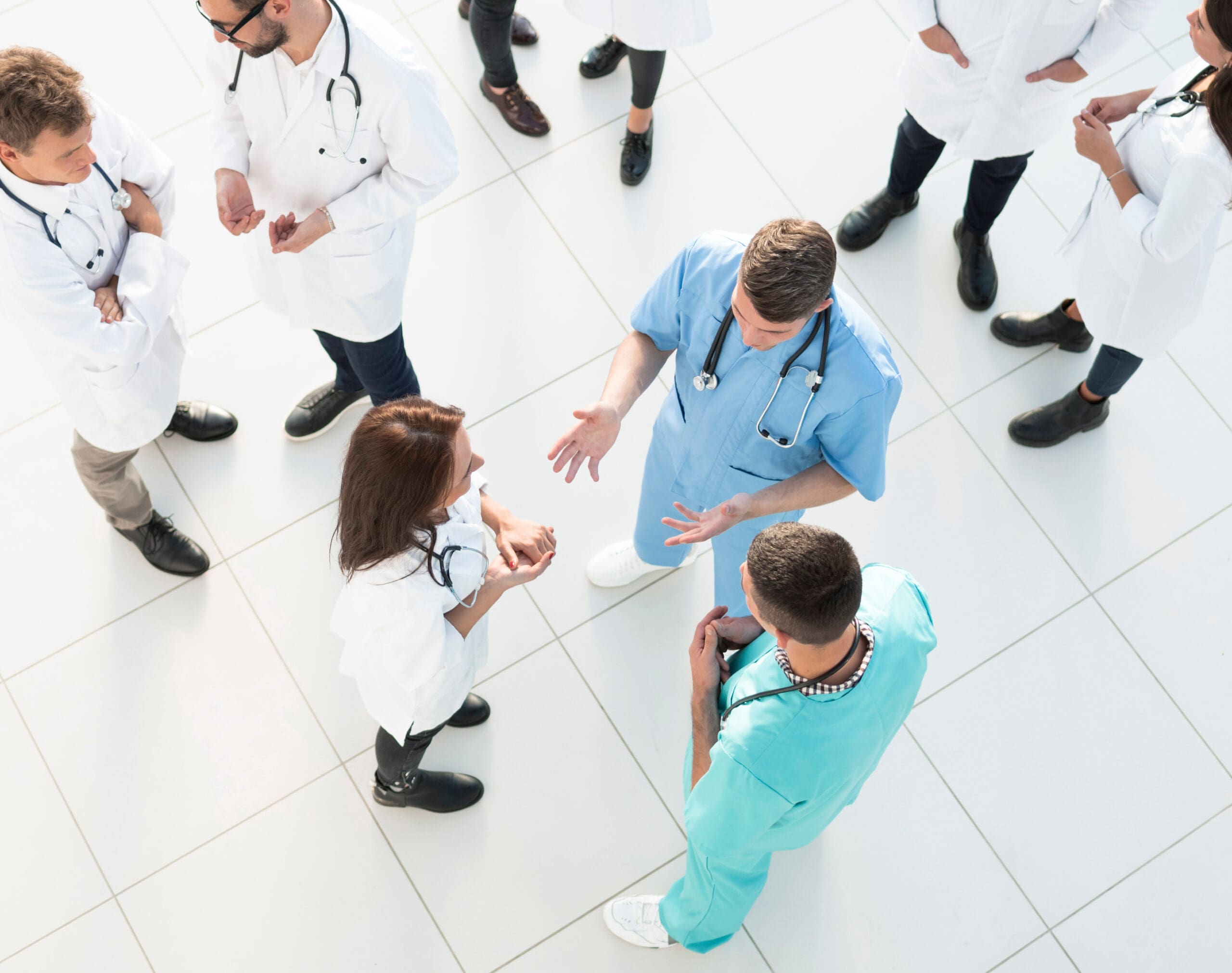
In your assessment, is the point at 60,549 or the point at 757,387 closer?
the point at 757,387

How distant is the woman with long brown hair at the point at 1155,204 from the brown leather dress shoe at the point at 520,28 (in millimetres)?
1757

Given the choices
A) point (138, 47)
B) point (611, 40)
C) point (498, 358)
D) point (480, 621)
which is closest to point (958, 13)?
point (611, 40)

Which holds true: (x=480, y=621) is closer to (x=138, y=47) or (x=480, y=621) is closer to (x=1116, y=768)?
(x=1116, y=768)

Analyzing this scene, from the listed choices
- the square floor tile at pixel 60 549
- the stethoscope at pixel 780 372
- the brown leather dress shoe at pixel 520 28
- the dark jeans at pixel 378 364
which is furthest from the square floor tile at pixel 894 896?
the brown leather dress shoe at pixel 520 28

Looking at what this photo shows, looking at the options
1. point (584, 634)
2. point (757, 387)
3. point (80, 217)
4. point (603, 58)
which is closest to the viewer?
point (757, 387)

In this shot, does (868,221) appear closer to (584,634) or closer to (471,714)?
(584,634)

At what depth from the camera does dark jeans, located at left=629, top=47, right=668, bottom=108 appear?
9.72 feet

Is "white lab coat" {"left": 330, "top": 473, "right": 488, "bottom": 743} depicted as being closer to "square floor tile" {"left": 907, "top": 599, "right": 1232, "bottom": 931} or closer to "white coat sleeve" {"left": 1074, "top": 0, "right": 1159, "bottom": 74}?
"square floor tile" {"left": 907, "top": 599, "right": 1232, "bottom": 931}

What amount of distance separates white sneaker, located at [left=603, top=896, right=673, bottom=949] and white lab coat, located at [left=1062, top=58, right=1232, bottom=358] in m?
1.74

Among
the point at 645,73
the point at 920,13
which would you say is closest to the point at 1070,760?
the point at 920,13

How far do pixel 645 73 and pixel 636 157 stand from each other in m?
0.25

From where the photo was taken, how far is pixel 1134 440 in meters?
2.96

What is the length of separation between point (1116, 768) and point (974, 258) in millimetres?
1465

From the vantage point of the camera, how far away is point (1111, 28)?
2.38 meters
